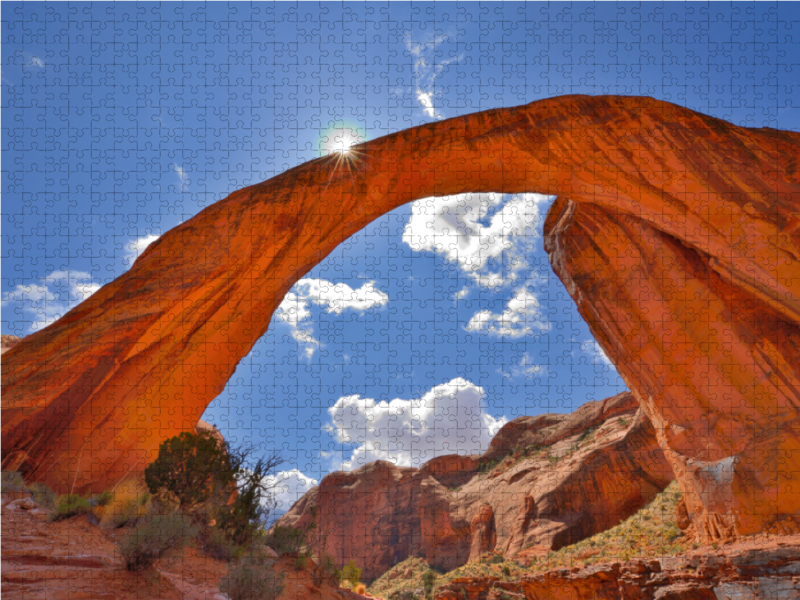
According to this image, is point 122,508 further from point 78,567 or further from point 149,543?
point 149,543

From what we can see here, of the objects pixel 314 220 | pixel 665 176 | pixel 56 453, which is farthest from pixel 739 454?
pixel 56 453

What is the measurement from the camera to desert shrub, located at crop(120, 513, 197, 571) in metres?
4.41

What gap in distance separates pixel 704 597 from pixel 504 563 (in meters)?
14.7

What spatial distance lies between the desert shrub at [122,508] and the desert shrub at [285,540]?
10.1 feet

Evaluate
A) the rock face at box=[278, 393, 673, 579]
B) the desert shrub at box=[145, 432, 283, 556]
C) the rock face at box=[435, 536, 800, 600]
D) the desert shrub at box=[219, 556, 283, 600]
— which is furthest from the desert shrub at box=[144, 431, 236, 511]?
the rock face at box=[435, 536, 800, 600]

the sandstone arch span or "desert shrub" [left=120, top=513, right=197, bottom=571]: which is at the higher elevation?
the sandstone arch span

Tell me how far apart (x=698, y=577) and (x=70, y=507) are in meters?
12.7

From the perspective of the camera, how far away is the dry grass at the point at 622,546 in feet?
47.8

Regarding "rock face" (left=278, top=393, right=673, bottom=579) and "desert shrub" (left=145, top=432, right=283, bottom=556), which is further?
"rock face" (left=278, top=393, right=673, bottom=579)

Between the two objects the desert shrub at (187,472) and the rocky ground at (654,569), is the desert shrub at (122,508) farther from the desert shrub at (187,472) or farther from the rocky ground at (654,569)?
the rocky ground at (654,569)

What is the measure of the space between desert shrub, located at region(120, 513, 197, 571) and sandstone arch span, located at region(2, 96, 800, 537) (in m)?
4.10

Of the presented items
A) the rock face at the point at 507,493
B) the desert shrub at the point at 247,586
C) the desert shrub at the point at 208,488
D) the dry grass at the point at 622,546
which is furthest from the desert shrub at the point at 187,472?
the dry grass at the point at 622,546

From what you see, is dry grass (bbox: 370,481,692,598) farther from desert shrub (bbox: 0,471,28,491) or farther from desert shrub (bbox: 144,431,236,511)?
desert shrub (bbox: 0,471,28,491)

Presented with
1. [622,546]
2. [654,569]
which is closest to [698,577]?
[654,569]
